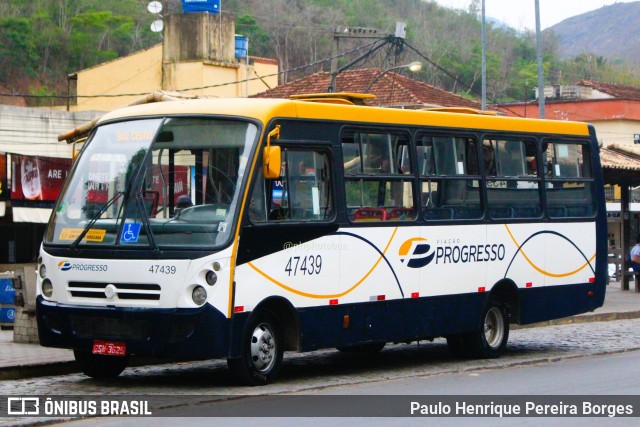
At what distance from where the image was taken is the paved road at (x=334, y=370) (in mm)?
11742

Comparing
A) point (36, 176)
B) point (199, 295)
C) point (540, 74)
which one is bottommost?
point (199, 295)

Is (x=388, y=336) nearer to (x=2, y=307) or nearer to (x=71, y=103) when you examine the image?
(x=2, y=307)

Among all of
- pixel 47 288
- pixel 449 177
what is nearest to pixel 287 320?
pixel 47 288

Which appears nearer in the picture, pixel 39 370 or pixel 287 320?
pixel 287 320

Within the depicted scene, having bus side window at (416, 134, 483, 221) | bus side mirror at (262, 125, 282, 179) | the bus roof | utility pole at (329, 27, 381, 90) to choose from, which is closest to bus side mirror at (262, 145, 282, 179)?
bus side mirror at (262, 125, 282, 179)

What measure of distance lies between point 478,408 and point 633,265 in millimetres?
20707

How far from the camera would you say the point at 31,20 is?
81.1 meters

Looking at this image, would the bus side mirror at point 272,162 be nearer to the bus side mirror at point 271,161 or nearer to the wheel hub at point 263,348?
the bus side mirror at point 271,161

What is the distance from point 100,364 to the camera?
12.6 metres

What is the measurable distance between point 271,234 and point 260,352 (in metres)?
1.21

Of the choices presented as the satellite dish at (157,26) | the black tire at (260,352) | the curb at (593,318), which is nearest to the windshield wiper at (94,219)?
the black tire at (260,352)

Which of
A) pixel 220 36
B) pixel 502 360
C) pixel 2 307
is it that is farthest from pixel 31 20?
pixel 502 360

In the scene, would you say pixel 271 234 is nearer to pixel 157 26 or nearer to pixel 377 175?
pixel 377 175

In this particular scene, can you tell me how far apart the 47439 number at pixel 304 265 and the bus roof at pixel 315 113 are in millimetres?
→ 1505
